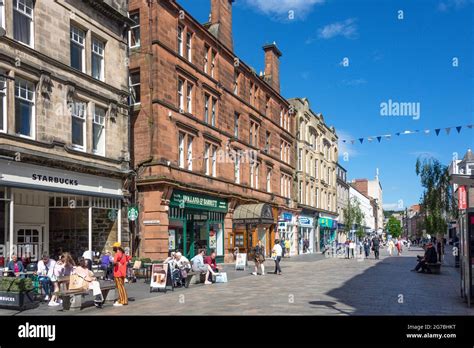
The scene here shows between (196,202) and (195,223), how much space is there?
155 centimetres

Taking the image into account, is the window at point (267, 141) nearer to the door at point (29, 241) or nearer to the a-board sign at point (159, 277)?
the door at point (29, 241)

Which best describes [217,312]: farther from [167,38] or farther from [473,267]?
[167,38]

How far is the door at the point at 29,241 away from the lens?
2044 cm

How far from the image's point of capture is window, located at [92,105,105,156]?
2265 centimetres

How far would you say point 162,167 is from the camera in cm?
2623

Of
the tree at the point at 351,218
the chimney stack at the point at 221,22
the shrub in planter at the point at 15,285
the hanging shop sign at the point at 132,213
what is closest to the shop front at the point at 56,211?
the hanging shop sign at the point at 132,213

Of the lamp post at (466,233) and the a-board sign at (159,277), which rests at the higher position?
the lamp post at (466,233)

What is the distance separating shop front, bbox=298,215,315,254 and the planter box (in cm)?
3990

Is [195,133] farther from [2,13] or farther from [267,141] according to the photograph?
[2,13]

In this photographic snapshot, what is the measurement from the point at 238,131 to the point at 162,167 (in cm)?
1215

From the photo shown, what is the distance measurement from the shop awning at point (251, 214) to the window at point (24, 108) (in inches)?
712

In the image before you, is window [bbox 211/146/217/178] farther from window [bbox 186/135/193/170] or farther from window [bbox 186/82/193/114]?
window [bbox 186/82/193/114]

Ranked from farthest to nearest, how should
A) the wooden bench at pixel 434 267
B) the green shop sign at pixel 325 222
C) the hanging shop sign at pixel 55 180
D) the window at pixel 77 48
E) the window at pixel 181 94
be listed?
1. the green shop sign at pixel 325 222
2. the window at pixel 181 94
3. the wooden bench at pixel 434 267
4. the window at pixel 77 48
5. the hanging shop sign at pixel 55 180
